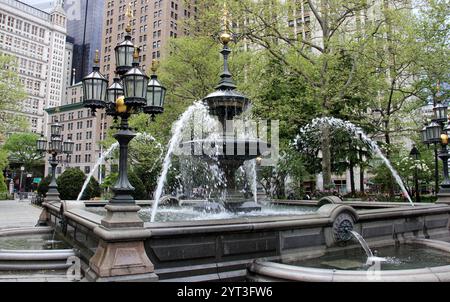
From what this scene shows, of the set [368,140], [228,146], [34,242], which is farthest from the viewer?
[368,140]

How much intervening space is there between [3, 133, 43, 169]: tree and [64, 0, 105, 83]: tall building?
179 feet

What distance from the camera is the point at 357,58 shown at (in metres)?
22.8

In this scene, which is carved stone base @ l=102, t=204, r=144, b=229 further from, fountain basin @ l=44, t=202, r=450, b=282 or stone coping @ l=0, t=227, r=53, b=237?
stone coping @ l=0, t=227, r=53, b=237

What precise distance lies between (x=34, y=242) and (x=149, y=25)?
84161mm

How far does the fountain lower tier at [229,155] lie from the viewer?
1002cm

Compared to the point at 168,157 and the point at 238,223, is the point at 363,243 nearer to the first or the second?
the point at 238,223

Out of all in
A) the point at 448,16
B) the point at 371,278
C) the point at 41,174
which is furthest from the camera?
the point at 41,174

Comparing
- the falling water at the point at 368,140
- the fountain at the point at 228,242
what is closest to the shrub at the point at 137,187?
the falling water at the point at 368,140

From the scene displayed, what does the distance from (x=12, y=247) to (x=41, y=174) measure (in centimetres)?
10468

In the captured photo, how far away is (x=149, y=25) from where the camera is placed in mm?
86062

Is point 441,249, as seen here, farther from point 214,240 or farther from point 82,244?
point 82,244

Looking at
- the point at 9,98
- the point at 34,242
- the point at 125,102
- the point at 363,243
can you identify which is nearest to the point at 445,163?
the point at 363,243

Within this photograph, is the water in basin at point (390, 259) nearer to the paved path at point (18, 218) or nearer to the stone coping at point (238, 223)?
the stone coping at point (238, 223)
